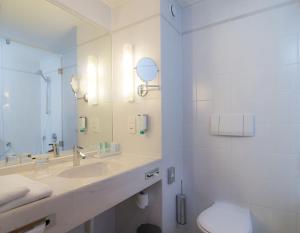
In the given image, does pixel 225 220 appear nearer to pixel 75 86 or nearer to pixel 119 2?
pixel 75 86

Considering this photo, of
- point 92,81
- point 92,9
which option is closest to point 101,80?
point 92,81

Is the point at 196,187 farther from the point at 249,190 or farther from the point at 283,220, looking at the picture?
the point at 283,220

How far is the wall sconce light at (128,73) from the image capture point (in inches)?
66.7

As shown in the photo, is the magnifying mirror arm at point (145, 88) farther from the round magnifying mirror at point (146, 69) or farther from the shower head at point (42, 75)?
the shower head at point (42, 75)

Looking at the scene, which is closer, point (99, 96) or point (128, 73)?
point (128, 73)

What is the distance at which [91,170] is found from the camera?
1.42 m

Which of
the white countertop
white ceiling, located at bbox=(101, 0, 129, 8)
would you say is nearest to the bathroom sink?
the white countertop

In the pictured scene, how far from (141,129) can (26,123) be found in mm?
847

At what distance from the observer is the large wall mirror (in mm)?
1218

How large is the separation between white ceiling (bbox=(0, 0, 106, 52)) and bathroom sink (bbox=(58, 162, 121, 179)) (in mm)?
960

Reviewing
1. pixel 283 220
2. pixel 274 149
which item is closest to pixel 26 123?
pixel 274 149

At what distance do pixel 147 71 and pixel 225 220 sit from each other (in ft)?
4.22

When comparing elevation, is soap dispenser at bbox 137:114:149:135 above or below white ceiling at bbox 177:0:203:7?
below

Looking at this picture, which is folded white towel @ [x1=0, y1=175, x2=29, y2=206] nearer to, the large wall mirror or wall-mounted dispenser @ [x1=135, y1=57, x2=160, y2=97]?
the large wall mirror
